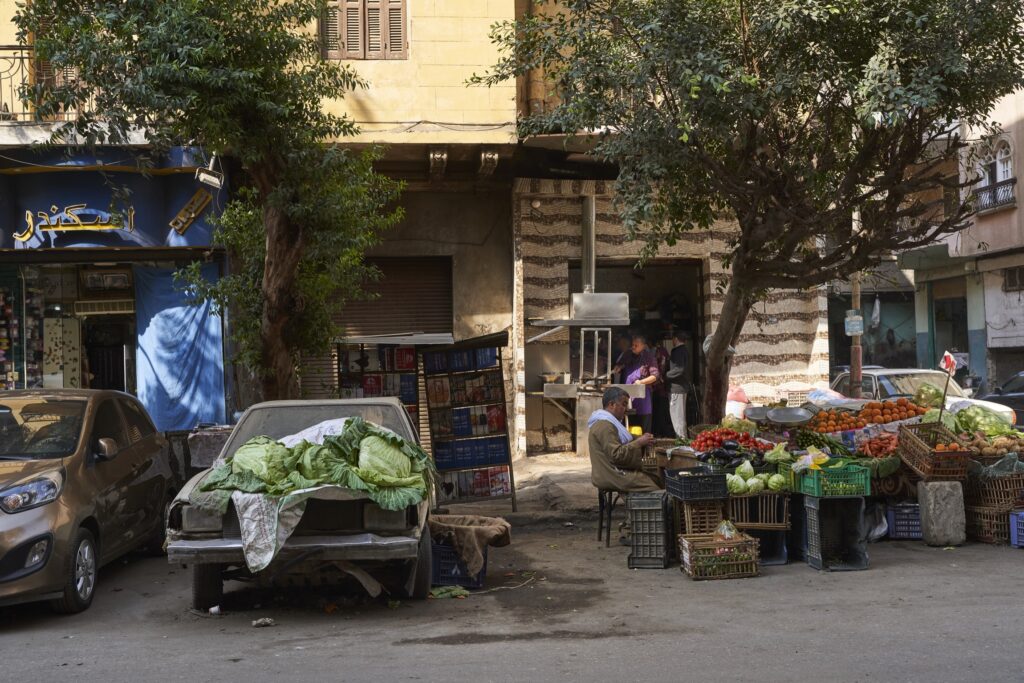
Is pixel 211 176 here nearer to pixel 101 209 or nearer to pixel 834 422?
pixel 101 209

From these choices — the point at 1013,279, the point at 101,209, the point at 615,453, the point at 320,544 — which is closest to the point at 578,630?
the point at 320,544

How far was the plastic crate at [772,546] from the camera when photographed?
9.05 m

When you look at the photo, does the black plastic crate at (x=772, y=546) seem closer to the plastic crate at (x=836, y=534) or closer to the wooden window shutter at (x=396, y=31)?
the plastic crate at (x=836, y=534)

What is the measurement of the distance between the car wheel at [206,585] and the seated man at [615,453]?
375 centimetres

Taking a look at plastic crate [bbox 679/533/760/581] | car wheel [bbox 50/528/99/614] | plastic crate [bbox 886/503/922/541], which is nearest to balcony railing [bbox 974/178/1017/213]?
plastic crate [bbox 886/503/922/541]

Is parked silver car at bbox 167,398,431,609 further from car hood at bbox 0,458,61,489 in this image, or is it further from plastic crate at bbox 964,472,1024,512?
plastic crate at bbox 964,472,1024,512

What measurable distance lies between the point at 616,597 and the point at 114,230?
407 inches

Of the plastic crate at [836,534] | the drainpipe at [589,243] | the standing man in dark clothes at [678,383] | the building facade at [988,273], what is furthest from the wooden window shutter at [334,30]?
the building facade at [988,273]

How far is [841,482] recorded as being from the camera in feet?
28.6

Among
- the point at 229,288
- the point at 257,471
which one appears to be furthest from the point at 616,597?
the point at 229,288

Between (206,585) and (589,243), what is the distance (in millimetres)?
10694

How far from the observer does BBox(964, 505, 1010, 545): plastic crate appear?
376 inches

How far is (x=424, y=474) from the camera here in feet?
25.4

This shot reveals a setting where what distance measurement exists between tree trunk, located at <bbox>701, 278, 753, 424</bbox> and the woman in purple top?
114 inches
